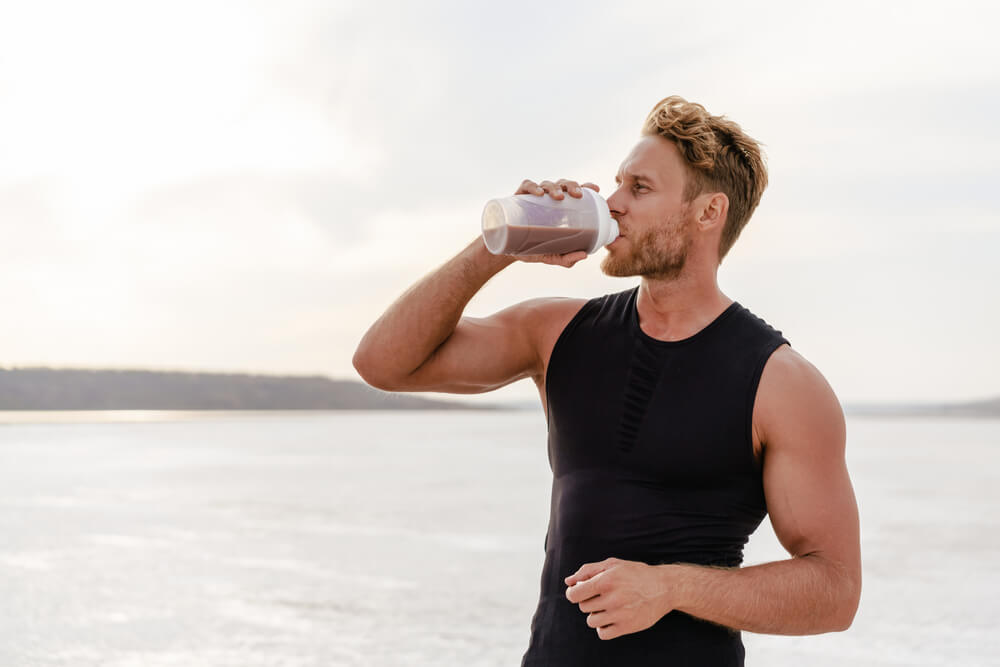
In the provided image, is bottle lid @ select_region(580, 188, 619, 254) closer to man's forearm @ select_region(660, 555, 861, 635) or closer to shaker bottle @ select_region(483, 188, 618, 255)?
shaker bottle @ select_region(483, 188, 618, 255)

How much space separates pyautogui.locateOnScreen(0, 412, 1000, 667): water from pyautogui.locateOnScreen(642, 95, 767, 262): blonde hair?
2.29 meters

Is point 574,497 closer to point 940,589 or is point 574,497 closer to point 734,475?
point 734,475

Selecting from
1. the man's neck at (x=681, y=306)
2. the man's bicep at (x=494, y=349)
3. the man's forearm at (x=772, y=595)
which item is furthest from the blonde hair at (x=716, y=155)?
the man's forearm at (x=772, y=595)

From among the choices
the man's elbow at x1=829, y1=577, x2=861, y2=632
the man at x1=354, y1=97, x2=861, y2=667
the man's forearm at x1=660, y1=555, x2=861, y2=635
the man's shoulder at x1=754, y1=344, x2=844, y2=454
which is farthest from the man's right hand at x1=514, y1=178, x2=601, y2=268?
the man's elbow at x1=829, y1=577, x2=861, y2=632

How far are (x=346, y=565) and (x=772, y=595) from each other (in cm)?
387

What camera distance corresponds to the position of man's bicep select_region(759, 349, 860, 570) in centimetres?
155

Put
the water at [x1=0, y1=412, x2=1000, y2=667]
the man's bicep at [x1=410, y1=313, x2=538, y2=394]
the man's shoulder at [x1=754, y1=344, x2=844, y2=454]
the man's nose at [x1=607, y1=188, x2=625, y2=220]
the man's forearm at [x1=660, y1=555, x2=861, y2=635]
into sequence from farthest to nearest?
the water at [x1=0, y1=412, x2=1000, y2=667] < the man's bicep at [x1=410, y1=313, x2=538, y2=394] < the man's nose at [x1=607, y1=188, x2=625, y2=220] < the man's shoulder at [x1=754, y1=344, x2=844, y2=454] < the man's forearm at [x1=660, y1=555, x2=861, y2=635]

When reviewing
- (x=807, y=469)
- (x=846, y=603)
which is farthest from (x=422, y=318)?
(x=846, y=603)

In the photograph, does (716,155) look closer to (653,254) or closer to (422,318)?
(653,254)

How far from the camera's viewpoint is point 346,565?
16.8 ft

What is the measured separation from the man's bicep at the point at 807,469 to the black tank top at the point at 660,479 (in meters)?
0.04

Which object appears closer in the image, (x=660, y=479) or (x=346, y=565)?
(x=660, y=479)

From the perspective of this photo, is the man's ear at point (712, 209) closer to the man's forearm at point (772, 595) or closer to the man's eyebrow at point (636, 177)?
the man's eyebrow at point (636, 177)

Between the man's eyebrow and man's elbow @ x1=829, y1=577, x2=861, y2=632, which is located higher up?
the man's eyebrow
